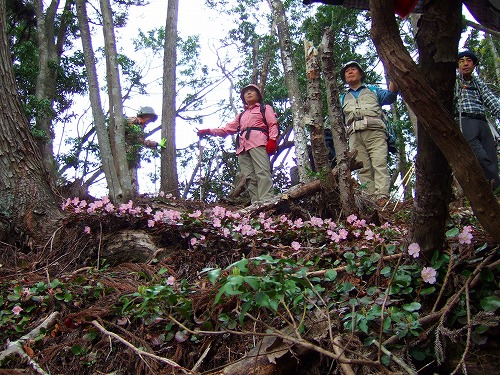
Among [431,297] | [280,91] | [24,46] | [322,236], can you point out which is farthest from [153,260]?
[280,91]

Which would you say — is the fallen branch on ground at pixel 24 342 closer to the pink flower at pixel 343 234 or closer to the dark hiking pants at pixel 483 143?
the pink flower at pixel 343 234

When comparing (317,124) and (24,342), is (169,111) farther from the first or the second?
(24,342)

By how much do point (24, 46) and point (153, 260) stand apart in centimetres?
1146

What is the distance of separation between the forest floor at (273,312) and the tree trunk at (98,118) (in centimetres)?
208

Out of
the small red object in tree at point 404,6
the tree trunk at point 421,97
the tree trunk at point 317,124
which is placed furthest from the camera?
the tree trunk at point 317,124

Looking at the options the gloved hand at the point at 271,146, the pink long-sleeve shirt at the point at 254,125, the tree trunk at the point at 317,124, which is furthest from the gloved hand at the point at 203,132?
the tree trunk at the point at 317,124

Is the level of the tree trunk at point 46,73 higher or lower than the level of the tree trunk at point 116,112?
higher

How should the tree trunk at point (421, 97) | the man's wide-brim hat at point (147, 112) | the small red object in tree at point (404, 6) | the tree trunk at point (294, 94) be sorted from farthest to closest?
the man's wide-brim hat at point (147, 112) < the tree trunk at point (294, 94) < the small red object in tree at point (404, 6) < the tree trunk at point (421, 97)

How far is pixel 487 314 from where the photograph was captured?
2.47 metres

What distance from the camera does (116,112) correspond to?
22.2 ft

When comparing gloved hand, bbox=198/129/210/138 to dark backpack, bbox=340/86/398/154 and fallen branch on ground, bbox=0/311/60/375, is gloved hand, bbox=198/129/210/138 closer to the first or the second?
dark backpack, bbox=340/86/398/154

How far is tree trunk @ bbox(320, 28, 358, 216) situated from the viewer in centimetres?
529

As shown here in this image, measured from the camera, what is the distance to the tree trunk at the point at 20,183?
4719 mm

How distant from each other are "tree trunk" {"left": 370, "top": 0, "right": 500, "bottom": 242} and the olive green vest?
4195mm
